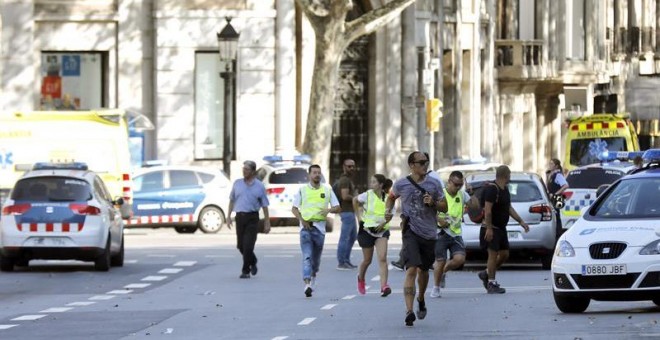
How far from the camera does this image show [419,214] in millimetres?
19344

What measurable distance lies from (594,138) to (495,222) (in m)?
21.3

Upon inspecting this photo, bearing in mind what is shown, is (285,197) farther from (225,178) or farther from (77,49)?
(77,49)

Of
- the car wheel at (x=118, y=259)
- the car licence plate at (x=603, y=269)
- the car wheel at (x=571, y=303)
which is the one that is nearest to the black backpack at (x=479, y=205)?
the car wheel at (x=571, y=303)

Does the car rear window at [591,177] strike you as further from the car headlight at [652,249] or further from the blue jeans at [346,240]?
the car headlight at [652,249]

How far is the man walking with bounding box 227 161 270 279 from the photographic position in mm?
27875

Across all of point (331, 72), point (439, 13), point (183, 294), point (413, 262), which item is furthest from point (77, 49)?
point (413, 262)

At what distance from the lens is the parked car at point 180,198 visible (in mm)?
40781

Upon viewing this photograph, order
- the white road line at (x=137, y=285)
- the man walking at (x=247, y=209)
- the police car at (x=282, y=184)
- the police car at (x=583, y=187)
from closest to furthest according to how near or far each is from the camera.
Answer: the white road line at (x=137, y=285)
the man walking at (x=247, y=209)
the police car at (x=583, y=187)
the police car at (x=282, y=184)

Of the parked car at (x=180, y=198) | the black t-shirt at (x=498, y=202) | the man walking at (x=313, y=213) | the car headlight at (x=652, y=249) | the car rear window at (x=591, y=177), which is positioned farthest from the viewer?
the parked car at (x=180, y=198)

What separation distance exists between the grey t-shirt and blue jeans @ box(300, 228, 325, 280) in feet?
16.4

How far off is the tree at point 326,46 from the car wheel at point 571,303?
25773mm

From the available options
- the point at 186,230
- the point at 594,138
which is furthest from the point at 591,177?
the point at 186,230

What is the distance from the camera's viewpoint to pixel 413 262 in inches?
757

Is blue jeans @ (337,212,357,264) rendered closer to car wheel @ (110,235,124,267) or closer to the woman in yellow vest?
car wheel @ (110,235,124,267)
